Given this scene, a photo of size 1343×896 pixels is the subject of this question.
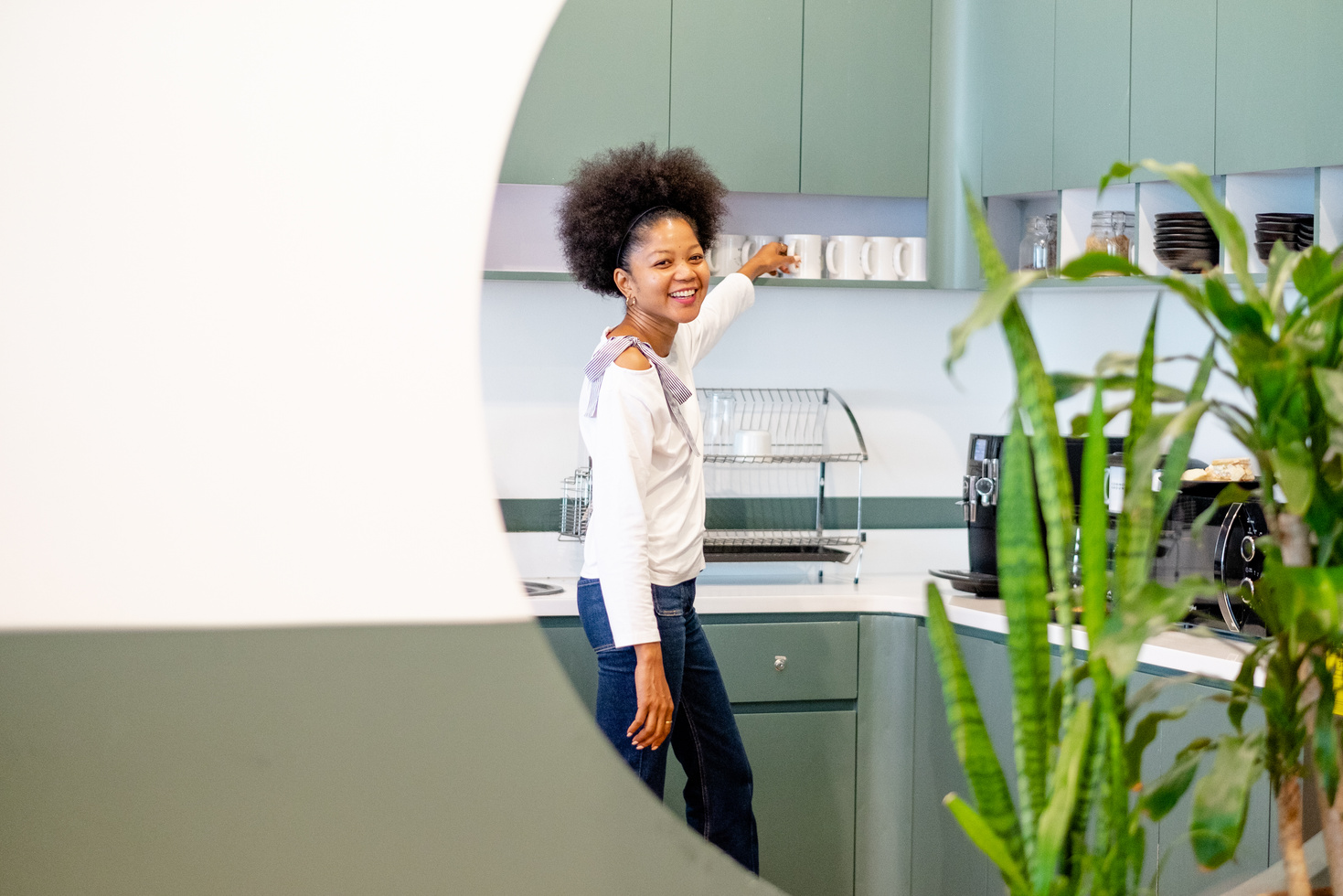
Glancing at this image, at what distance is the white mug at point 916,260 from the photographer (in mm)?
3172

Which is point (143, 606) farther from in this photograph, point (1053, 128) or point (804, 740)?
point (1053, 128)

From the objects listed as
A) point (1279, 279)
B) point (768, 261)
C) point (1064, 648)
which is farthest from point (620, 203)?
point (1064, 648)

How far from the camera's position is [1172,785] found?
107 cm

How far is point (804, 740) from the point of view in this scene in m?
2.82

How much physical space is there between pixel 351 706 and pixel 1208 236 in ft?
6.36

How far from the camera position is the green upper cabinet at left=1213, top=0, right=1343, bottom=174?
2324 millimetres

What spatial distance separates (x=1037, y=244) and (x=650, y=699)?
5.22ft

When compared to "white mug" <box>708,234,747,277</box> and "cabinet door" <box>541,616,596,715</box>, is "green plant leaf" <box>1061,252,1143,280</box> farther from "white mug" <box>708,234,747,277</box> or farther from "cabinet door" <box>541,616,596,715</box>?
"white mug" <box>708,234,747,277</box>

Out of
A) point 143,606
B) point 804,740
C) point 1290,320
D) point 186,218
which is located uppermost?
point 186,218

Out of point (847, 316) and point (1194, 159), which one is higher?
point (1194, 159)

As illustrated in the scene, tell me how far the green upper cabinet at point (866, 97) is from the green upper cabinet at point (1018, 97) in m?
0.16

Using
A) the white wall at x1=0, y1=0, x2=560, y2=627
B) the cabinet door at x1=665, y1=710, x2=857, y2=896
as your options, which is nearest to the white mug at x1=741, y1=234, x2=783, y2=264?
the cabinet door at x1=665, y1=710, x2=857, y2=896

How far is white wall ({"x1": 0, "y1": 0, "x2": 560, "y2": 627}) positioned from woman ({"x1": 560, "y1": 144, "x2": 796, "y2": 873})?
0.30 metres

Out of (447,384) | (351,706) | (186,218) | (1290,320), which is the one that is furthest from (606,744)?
(1290,320)
